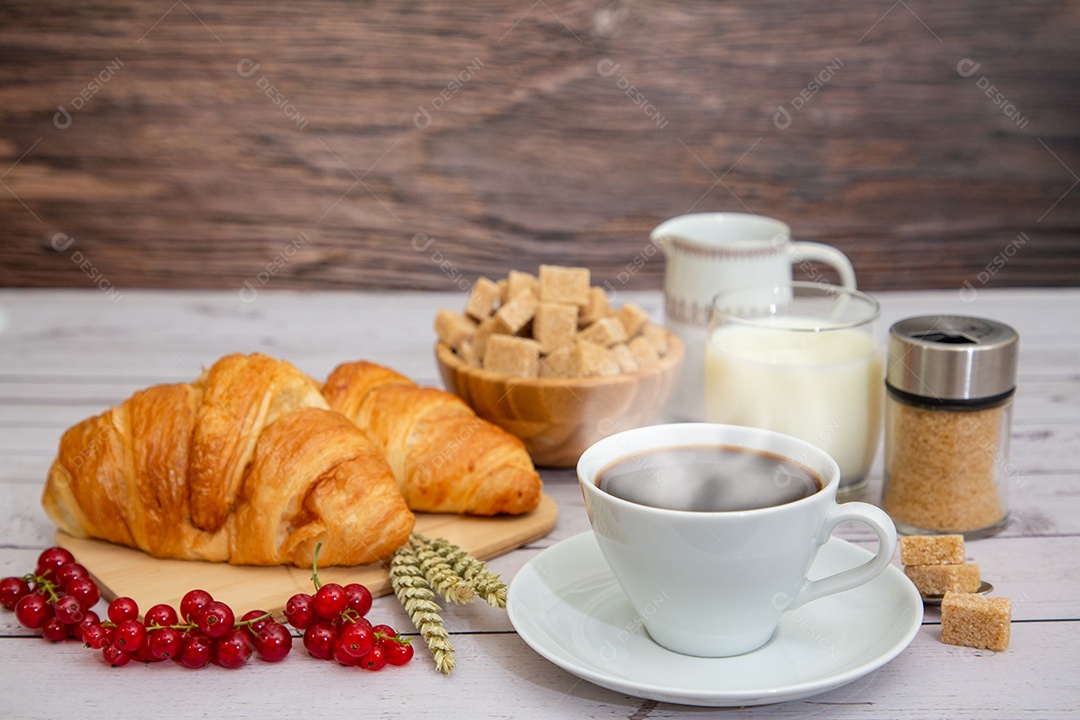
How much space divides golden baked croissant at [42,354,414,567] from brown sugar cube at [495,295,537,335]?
0.34 m

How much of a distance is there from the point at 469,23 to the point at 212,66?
1.93ft

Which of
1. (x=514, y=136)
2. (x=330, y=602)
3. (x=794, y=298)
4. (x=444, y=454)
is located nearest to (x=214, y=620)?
(x=330, y=602)

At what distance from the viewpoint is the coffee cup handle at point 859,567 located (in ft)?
3.23

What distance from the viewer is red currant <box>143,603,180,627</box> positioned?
1.06 m

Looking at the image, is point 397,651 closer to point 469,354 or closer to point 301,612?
point 301,612

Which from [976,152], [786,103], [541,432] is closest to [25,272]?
[541,432]

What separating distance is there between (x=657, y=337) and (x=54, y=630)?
893mm

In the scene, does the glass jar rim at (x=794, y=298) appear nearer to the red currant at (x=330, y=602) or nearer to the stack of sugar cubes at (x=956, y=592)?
the stack of sugar cubes at (x=956, y=592)

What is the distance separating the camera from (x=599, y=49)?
2375 millimetres

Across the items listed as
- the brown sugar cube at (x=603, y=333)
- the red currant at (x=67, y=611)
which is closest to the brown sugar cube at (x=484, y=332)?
the brown sugar cube at (x=603, y=333)

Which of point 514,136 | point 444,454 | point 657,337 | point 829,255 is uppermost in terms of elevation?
point 514,136

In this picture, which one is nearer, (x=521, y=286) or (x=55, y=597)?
(x=55, y=597)

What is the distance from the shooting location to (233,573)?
1.23 metres

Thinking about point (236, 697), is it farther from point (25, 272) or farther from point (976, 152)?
point (976, 152)
